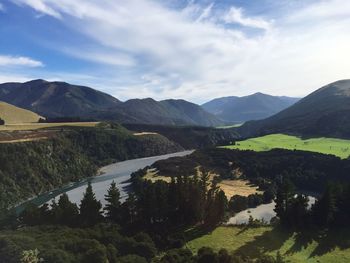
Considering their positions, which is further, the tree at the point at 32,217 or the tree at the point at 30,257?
the tree at the point at 32,217

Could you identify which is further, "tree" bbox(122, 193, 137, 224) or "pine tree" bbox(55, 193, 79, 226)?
"tree" bbox(122, 193, 137, 224)

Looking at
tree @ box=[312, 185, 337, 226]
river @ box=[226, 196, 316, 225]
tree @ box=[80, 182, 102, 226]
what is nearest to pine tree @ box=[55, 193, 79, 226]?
tree @ box=[80, 182, 102, 226]

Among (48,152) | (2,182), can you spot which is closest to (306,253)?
(2,182)

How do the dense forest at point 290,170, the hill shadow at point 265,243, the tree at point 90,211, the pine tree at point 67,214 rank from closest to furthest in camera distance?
the hill shadow at point 265,243
the pine tree at point 67,214
the tree at point 90,211
the dense forest at point 290,170

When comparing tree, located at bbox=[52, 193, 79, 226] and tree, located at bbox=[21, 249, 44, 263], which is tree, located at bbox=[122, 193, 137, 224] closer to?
tree, located at bbox=[52, 193, 79, 226]

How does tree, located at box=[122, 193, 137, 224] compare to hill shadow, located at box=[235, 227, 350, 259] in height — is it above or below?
above

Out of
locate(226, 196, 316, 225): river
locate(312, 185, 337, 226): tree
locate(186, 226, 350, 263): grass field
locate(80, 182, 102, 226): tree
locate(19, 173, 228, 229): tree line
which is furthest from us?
locate(226, 196, 316, 225): river

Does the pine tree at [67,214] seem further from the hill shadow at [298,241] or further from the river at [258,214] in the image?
the river at [258,214]

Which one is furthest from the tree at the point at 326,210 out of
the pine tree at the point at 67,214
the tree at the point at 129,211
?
the pine tree at the point at 67,214

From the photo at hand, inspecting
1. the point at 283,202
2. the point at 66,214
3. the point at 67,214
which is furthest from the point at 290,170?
the point at 66,214

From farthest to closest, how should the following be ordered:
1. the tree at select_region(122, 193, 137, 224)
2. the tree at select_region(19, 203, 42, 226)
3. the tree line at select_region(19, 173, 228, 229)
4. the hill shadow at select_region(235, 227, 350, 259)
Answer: the tree at select_region(19, 203, 42, 226), the tree at select_region(122, 193, 137, 224), the tree line at select_region(19, 173, 228, 229), the hill shadow at select_region(235, 227, 350, 259)
